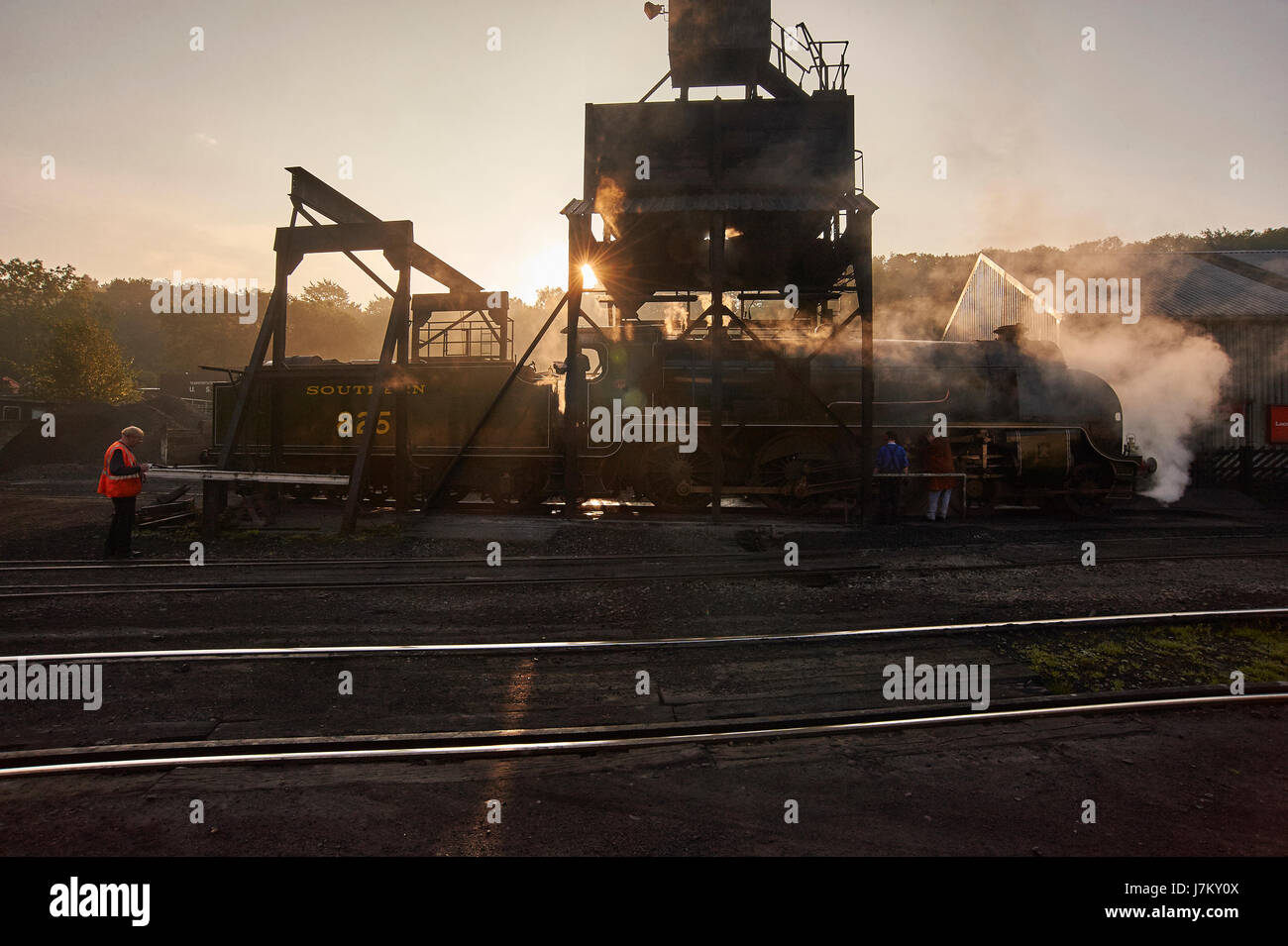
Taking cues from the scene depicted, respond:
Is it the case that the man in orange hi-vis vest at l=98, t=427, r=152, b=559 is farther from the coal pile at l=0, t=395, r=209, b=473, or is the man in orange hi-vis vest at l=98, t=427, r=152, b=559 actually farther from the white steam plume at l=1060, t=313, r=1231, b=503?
the coal pile at l=0, t=395, r=209, b=473

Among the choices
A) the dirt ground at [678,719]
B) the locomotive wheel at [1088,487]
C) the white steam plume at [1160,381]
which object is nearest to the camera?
the dirt ground at [678,719]

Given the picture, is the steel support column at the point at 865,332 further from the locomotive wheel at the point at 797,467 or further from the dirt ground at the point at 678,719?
the dirt ground at the point at 678,719

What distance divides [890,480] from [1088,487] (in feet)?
15.3

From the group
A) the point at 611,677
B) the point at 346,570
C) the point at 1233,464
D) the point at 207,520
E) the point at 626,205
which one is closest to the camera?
the point at 611,677

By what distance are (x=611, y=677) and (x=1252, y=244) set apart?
72.8 metres

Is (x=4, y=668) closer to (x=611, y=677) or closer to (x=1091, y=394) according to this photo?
(x=611, y=677)

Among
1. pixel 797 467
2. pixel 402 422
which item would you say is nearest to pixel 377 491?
pixel 402 422

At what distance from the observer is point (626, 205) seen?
12242mm

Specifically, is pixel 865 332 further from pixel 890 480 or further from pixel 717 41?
pixel 717 41

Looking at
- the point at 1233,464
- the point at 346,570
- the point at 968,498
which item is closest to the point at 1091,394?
the point at 968,498

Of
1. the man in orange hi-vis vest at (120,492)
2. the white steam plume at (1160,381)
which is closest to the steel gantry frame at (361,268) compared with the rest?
the man in orange hi-vis vest at (120,492)

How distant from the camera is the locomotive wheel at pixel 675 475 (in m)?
12.4

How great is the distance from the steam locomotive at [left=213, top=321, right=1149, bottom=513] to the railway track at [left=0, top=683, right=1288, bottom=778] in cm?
812

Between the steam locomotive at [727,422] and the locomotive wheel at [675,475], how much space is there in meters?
0.03
